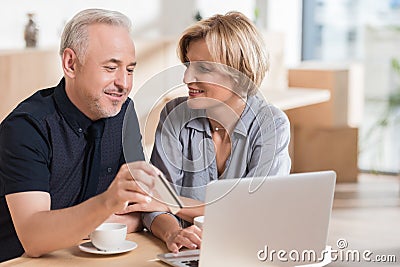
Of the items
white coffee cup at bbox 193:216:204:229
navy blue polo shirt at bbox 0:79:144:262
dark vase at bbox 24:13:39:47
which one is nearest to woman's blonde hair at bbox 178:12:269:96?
navy blue polo shirt at bbox 0:79:144:262

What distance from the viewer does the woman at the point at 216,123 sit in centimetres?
220

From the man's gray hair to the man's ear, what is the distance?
0.04ft

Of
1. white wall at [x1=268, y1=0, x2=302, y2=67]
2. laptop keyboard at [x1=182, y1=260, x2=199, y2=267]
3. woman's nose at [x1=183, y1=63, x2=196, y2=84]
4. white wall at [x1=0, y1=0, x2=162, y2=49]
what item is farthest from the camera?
white wall at [x1=268, y1=0, x2=302, y2=67]

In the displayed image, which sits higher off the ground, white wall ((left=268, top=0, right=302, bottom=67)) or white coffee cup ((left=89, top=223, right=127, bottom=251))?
white wall ((left=268, top=0, right=302, bottom=67))

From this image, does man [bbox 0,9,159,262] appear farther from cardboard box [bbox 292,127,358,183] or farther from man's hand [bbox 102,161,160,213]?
cardboard box [bbox 292,127,358,183]

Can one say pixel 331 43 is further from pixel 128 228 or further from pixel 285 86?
pixel 128 228

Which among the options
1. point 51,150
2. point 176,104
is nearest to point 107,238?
point 51,150

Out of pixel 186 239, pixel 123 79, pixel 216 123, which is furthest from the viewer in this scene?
pixel 216 123

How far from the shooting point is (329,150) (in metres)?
5.89

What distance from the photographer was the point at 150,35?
539cm

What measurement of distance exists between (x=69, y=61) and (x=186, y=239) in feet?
2.08

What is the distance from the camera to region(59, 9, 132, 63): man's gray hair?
2.21 m

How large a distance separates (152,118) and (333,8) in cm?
475

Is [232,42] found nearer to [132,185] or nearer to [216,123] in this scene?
[216,123]
